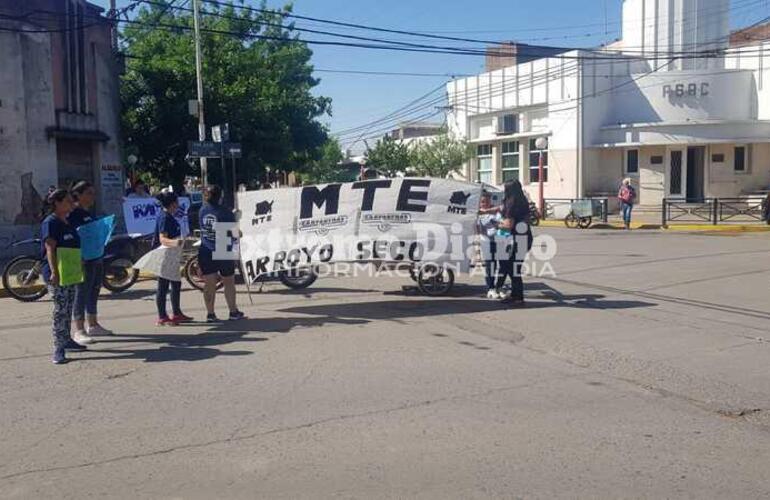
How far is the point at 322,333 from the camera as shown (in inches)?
367

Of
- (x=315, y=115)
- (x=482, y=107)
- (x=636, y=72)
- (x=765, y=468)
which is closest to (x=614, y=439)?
(x=765, y=468)

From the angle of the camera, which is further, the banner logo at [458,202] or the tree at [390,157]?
the tree at [390,157]

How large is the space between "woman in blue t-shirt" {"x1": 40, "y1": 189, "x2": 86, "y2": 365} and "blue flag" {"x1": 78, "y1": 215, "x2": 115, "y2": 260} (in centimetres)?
53

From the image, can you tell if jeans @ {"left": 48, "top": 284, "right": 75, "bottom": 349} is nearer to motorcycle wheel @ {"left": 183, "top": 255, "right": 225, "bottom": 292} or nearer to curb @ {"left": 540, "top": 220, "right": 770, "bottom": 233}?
motorcycle wheel @ {"left": 183, "top": 255, "right": 225, "bottom": 292}

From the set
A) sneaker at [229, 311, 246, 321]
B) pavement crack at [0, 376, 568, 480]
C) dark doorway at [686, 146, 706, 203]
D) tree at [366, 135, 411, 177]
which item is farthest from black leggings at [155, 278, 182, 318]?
tree at [366, 135, 411, 177]

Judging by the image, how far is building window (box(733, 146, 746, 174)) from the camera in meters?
32.2

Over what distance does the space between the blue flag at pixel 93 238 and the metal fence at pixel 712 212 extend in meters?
21.9

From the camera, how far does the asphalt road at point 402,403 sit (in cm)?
477

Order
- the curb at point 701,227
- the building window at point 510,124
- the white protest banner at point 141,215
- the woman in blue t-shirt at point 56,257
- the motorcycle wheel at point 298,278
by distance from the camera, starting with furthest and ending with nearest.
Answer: the building window at point 510,124
the curb at point 701,227
the white protest banner at point 141,215
the motorcycle wheel at point 298,278
the woman in blue t-shirt at point 56,257

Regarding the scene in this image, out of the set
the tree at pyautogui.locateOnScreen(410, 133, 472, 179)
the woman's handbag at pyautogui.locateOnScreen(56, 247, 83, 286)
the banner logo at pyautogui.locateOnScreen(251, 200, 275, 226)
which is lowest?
the woman's handbag at pyautogui.locateOnScreen(56, 247, 83, 286)

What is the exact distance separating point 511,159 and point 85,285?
33209 mm

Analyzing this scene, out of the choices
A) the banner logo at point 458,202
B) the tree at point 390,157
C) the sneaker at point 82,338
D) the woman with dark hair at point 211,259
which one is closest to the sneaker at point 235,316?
the woman with dark hair at point 211,259

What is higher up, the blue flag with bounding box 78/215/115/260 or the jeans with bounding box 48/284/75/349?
the blue flag with bounding box 78/215/115/260

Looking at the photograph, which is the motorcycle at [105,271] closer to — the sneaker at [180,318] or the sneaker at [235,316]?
the sneaker at [180,318]
